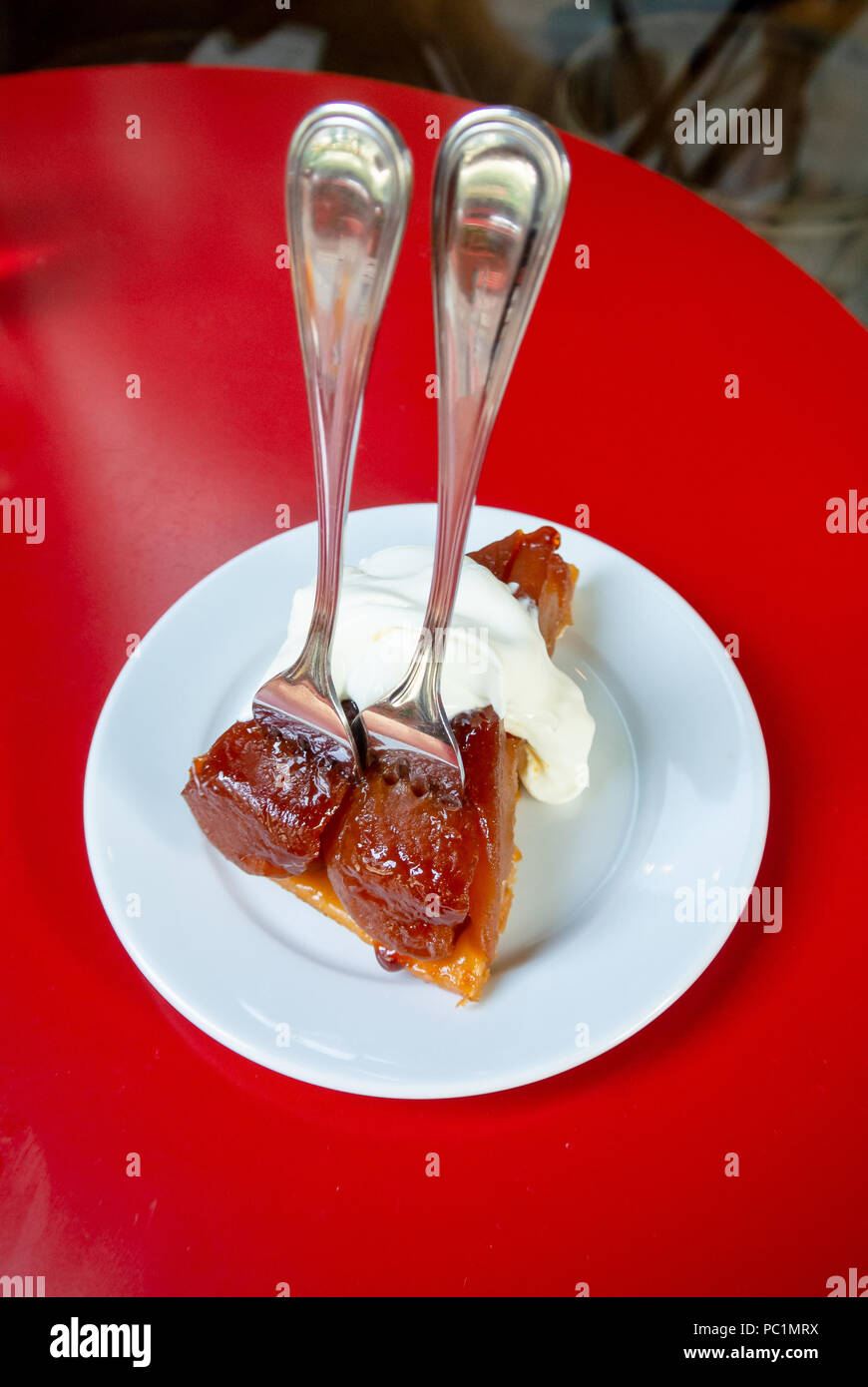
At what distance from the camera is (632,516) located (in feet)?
5.27

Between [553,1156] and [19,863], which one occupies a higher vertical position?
[19,863]

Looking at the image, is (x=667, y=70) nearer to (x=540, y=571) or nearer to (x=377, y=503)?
(x=377, y=503)

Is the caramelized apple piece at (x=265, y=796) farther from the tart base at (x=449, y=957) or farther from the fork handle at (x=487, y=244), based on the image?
the fork handle at (x=487, y=244)

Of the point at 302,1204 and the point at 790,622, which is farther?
the point at 790,622

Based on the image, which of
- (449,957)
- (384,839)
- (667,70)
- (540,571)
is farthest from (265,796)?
(667,70)

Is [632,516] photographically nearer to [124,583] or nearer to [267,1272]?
[124,583]

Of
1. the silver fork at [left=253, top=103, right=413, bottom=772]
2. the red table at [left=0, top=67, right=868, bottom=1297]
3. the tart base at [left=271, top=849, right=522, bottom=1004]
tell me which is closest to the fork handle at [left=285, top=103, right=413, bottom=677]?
the silver fork at [left=253, top=103, right=413, bottom=772]

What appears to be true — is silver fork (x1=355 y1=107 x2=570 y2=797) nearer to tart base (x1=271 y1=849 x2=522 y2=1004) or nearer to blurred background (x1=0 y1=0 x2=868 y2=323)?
tart base (x1=271 y1=849 x2=522 y2=1004)

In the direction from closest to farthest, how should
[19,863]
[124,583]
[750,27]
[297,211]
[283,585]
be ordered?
[297,211] → [19,863] → [283,585] → [124,583] → [750,27]

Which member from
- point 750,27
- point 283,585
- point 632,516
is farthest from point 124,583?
point 750,27

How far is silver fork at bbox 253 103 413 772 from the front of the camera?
0.77 meters

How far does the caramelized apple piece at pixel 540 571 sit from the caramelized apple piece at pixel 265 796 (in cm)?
33
